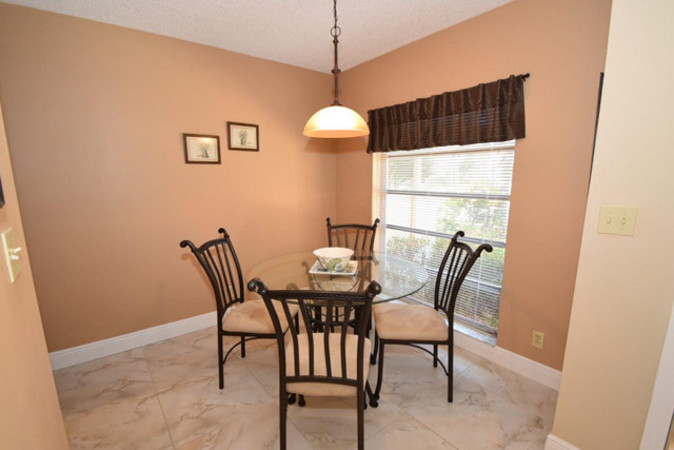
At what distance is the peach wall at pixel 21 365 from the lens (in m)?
0.75

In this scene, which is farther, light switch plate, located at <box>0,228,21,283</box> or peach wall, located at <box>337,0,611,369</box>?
peach wall, located at <box>337,0,611,369</box>

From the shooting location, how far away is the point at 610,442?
53.5 inches

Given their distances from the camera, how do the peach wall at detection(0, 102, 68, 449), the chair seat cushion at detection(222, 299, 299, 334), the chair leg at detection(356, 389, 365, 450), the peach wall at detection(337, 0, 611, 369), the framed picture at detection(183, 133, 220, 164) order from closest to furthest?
the peach wall at detection(0, 102, 68, 449) → the chair leg at detection(356, 389, 365, 450) → the peach wall at detection(337, 0, 611, 369) → the chair seat cushion at detection(222, 299, 299, 334) → the framed picture at detection(183, 133, 220, 164)

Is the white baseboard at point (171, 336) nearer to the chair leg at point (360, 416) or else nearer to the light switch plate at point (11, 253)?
the chair leg at point (360, 416)

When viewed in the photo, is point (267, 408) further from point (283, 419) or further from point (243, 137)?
point (243, 137)

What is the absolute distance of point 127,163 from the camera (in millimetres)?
2396

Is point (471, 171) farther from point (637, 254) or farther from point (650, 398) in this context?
point (650, 398)

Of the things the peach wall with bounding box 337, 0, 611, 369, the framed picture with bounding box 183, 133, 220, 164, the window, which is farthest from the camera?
the framed picture with bounding box 183, 133, 220, 164

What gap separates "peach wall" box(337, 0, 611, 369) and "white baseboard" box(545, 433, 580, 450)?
620 mm

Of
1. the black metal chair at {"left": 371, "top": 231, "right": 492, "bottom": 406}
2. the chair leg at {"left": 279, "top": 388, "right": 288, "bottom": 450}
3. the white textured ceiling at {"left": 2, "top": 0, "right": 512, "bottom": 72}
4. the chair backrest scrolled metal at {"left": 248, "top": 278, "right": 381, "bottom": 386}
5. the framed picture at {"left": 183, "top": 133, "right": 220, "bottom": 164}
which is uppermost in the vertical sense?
the white textured ceiling at {"left": 2, "top": 0, "right": 512, "bottom": 72}

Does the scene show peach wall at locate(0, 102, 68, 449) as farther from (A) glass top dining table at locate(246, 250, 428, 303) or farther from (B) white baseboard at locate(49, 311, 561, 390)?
(B) white baseboard at locate(49, 311, 561, 390)

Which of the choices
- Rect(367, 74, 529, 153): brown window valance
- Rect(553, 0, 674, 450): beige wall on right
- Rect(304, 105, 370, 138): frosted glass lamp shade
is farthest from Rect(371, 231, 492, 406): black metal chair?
Rect(304, 105, 370, 138): frosted glass lamp shade

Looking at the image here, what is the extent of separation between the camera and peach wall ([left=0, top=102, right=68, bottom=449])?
0.75 metres

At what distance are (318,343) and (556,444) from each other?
128 centimetres
